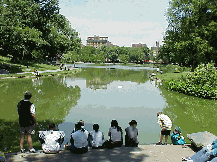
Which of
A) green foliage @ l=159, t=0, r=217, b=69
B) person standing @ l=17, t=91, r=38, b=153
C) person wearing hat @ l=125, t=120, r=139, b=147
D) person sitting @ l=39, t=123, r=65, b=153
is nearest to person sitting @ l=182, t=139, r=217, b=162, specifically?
person wearing hat @ l=125, t=120, r=139, b=147

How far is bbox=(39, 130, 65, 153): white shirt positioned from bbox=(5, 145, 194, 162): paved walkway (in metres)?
0.18

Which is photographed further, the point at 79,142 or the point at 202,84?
the point at 202,84

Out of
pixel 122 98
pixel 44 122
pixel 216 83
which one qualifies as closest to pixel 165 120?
pixel 44 122

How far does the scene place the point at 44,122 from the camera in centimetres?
1140

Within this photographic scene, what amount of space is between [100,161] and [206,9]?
105ft

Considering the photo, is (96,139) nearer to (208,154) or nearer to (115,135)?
(115,135)

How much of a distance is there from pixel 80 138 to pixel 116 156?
1.19 m

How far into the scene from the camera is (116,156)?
247 inches

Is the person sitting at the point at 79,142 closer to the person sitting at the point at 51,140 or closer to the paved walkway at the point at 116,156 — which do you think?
the paved walkway at the point at 116,156

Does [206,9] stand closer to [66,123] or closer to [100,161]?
[66,123]

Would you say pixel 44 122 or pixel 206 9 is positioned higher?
pixel 206 9

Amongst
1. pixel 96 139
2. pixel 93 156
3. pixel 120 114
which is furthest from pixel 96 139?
pixel 120 114

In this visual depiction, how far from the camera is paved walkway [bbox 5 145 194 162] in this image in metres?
5.99

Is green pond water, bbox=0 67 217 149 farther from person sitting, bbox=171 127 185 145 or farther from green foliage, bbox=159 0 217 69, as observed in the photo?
green foliage, bbox=159 0 217 69
